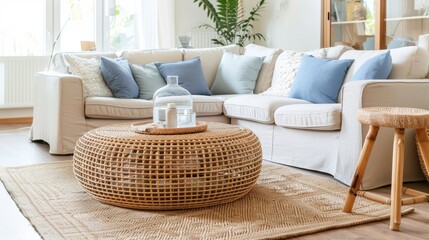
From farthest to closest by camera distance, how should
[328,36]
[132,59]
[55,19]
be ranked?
1. [55,19]
2. [328,36]
3. [132,59]

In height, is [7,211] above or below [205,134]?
below

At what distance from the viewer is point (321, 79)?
402cm

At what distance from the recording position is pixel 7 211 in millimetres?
2748

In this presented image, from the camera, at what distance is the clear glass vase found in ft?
Answer: 10.1

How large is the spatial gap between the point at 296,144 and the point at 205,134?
3.54 ft

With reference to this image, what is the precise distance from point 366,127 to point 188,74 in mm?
1956

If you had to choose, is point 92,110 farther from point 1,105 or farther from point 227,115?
point 1,105

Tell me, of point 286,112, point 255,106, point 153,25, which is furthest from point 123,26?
point 286,112

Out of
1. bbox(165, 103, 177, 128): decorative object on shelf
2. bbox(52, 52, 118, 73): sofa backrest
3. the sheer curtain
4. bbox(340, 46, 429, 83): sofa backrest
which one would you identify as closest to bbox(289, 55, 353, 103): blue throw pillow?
bbox(340, 46, 429, 83): sofa backrest

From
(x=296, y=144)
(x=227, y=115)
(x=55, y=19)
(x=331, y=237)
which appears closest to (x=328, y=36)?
(x=227, y=115)

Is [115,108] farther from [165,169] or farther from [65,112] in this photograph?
[165,169]

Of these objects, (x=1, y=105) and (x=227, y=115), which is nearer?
(x=227, y=115)

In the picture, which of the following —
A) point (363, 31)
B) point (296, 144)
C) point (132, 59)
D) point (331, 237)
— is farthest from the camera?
point (363, 31)

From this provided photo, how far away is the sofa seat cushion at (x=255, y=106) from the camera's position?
3979 mm
